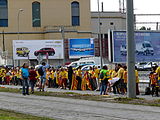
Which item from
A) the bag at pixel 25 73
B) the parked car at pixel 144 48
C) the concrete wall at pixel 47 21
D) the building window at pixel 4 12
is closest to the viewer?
the bag at pixel 25 73

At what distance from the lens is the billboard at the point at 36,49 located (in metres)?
73.8

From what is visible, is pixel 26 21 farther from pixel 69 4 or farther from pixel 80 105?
pixel 80 105

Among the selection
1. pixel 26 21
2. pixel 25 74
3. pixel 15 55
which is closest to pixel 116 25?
pixel 26 21

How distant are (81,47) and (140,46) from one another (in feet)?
113

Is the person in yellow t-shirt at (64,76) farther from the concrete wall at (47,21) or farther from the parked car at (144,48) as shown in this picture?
the concrete wall at (47,21)

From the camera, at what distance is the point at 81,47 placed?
75.3 metres

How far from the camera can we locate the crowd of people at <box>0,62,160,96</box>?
23.4 m

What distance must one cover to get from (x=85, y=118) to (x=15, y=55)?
6148 cm

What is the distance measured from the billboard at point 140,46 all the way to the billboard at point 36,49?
33.5 metres

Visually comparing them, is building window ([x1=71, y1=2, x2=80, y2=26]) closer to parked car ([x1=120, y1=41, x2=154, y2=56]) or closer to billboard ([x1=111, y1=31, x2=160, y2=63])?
billboard ([x1=111, y1=31, x2=160, y2=63])

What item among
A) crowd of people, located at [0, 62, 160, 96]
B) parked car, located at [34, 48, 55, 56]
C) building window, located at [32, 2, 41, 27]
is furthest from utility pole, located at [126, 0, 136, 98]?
building window, located at [32, 2, 41, 27]

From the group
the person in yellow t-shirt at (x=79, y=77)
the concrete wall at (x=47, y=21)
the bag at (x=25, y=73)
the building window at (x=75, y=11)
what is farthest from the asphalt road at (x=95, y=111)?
the building window at (x=75, y=11)

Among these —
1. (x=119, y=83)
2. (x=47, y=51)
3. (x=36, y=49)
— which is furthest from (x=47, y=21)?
(x=119, y=83)

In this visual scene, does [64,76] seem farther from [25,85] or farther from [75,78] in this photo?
[25,85]
